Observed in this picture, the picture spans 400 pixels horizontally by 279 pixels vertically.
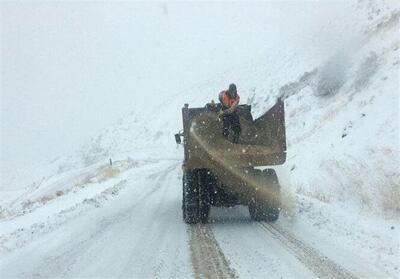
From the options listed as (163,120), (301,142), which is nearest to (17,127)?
(163,120)

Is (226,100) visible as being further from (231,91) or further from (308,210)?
(308,210)

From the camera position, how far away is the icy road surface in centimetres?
666

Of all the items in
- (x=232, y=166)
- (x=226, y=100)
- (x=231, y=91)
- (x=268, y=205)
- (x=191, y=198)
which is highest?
(x=231, y=91)

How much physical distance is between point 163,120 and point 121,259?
2730 inches

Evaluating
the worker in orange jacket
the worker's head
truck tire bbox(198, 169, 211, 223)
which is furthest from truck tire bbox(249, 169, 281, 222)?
the worker's head

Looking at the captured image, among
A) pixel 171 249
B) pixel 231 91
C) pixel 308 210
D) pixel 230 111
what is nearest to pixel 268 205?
pixel 308 210

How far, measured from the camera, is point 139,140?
244ft

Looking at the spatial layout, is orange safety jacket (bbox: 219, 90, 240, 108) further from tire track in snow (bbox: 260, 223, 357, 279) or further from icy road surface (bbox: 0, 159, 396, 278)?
tire track in snow (bbox: 260, 223, 357, 279)

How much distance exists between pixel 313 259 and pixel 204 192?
3.92m

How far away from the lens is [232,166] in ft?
33.2

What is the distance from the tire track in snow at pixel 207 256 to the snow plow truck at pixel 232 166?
3.16 feet

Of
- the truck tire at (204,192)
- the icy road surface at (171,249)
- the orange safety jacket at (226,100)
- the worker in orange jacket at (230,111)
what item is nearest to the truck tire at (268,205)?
the icy road surface at (171,249)

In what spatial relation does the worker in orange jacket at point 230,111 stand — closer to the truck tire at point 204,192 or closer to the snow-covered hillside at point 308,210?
the truck tire at point 204,192

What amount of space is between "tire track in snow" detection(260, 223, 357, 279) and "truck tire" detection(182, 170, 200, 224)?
178 centimetres
